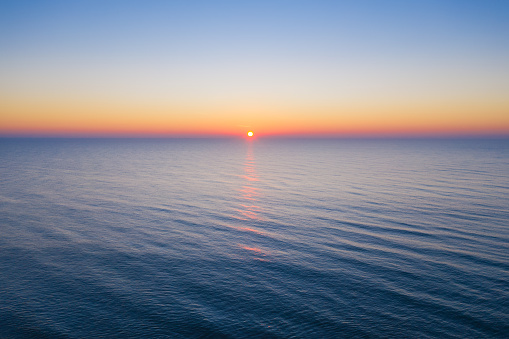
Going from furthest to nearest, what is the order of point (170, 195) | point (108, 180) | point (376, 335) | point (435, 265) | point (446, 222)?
point (108, 180)
point (170, 195)
point (446, 222)
point (435, 265)
point (376, 335)

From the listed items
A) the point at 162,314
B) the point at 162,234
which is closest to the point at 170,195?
the point at 162,234

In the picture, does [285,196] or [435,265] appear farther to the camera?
[285,196]

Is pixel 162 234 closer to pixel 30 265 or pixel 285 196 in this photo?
pixel 30 265

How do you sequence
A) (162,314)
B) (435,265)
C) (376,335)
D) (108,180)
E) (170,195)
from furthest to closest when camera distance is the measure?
1. (108,180)
2. (170,195)
3. (435,265)
4. (162,314)
5. (376,335)

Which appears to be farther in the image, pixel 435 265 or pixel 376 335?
pixel 435 265

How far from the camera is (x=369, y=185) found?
273ft

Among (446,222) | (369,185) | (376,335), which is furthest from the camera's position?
(369,185)

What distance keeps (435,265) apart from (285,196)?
136ft

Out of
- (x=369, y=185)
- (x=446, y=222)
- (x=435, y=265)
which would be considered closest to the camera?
(x=435, y=265)

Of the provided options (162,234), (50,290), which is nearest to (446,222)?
(162,234)

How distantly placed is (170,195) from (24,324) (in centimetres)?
4847

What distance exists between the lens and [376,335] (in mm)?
22781

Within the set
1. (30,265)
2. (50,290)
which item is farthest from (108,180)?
(50,290)

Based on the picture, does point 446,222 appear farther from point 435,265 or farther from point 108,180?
point 108,180
